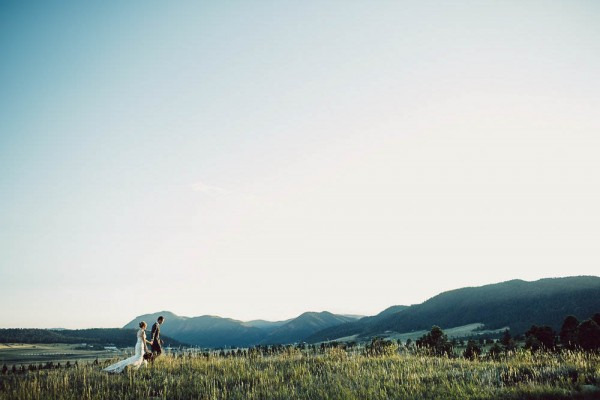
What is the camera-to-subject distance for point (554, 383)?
900 centimetres

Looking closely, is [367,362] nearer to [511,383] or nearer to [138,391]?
[511,383]

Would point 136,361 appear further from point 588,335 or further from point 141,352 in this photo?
point 588,335

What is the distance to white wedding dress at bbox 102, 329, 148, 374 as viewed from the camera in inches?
512

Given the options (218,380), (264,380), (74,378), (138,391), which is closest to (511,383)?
(264,380)

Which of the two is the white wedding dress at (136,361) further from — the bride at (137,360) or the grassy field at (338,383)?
the grassy field at (338,383)

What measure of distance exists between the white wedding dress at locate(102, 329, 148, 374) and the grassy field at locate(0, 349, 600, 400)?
2.85 feet

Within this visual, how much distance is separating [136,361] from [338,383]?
879 centimetres

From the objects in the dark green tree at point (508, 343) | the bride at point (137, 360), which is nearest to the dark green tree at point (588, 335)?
the dark green tree at point (508, 343)

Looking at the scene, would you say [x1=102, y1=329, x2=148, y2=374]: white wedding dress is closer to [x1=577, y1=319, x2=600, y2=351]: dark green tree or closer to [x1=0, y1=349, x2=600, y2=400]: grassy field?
[x1=0, y1=349, x2=600, y2=400]: grassy field

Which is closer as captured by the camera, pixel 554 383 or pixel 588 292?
pixel 554 383

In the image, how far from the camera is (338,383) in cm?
906

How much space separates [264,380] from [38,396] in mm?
5590

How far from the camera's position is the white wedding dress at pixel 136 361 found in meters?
13.0

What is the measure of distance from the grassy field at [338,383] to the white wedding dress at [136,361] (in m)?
0.87
